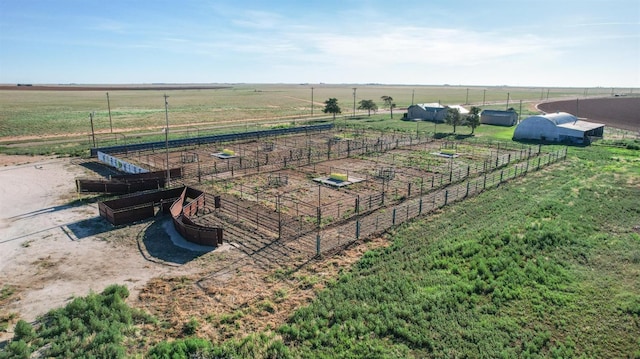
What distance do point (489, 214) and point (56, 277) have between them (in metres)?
23.1

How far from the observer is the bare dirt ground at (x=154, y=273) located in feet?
48.2

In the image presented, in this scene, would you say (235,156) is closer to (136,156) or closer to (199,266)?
(136,156)

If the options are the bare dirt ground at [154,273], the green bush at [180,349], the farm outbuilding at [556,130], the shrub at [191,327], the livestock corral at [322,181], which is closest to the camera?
the green bush at [180,349]

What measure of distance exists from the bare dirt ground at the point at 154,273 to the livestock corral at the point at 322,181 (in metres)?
1.75

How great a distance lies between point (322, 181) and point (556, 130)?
40.8 metres

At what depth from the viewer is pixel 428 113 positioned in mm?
→ 83875

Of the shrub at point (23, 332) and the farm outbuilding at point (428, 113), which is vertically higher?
the farm outbuilding at point (428, 113)

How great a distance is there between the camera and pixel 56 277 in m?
17.2

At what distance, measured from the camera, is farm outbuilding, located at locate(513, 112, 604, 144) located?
5556 centimetres

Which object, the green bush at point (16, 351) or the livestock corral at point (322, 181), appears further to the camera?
the livestock corral at point (322, 181)

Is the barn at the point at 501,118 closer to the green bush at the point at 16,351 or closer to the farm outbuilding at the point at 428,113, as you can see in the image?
the farm outbuilding at the point at 428,113

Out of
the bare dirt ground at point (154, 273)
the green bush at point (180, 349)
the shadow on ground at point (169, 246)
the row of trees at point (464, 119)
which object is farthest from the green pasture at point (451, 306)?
the row of trees at point (464, 119)

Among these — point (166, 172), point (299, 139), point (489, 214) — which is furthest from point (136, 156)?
point (489, 214)

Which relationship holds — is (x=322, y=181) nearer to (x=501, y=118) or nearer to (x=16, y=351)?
(x=16, y=351)
